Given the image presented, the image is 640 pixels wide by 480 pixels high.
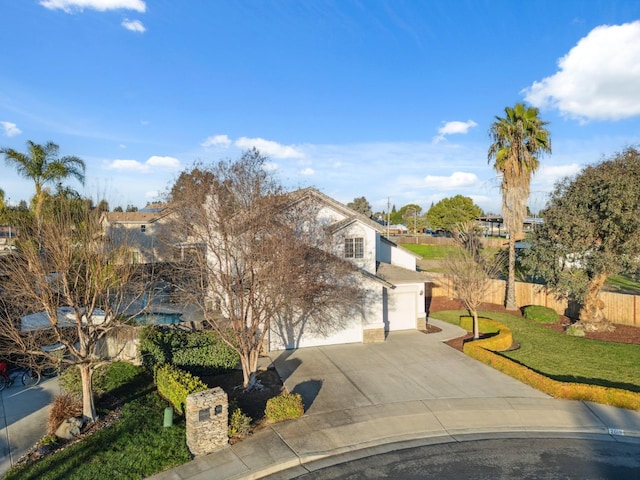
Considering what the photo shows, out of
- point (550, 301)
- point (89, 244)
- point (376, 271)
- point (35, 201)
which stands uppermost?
point (35, 201)

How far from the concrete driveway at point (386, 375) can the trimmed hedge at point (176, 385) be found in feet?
11.9

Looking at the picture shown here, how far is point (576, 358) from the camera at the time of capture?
56.7ft

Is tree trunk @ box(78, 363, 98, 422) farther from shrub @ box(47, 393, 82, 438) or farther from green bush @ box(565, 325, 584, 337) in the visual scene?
green bush @ box(565, 325, 584, 337)

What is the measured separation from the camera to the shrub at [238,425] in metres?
11.0

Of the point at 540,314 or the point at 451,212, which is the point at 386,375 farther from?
the point at 451,212

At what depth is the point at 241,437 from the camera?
36.4 feet

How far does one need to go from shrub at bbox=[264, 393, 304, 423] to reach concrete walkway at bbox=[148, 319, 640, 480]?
0.21 meters

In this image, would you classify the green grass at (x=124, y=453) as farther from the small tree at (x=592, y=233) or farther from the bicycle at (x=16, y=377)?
the small tree at (x=592, y=233)

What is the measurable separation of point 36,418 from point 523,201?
26.4m

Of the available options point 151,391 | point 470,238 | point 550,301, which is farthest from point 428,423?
point 550,301

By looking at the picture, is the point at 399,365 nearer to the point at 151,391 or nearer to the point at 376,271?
the point at 376,271

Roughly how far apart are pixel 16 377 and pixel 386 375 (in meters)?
14.8

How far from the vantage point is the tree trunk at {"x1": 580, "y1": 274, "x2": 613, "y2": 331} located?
21406mm

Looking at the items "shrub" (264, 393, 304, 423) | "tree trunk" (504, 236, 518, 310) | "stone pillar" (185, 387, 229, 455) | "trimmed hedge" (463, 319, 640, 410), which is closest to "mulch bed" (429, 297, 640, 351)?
"tree trunk" (504, 236, 518, 310)
